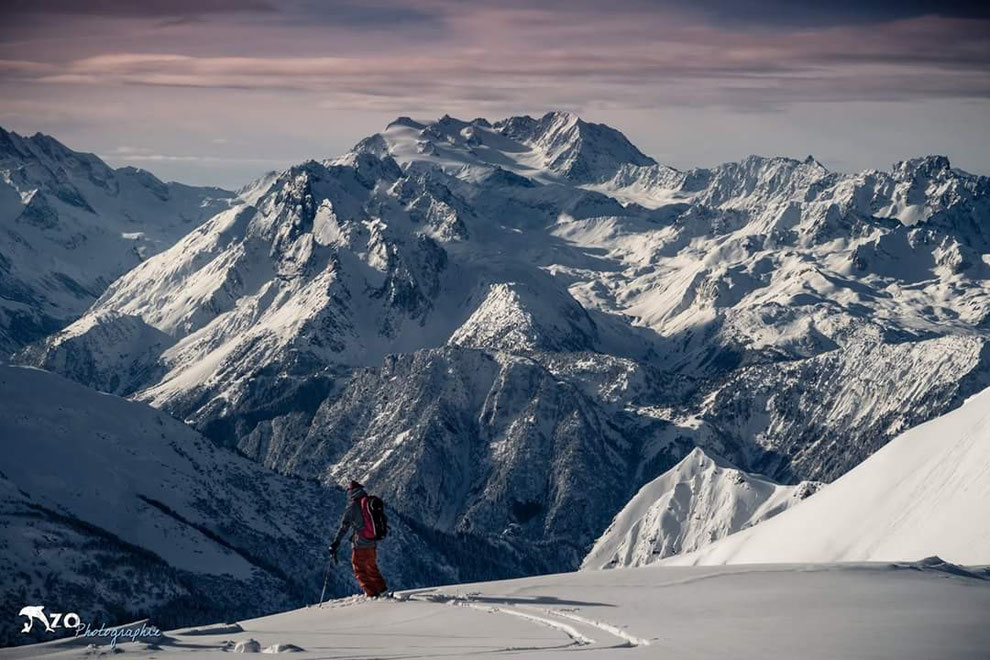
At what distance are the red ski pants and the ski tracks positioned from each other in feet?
5.31

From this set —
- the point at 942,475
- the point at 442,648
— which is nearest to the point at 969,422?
the point at 942,475

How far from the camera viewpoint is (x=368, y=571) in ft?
197

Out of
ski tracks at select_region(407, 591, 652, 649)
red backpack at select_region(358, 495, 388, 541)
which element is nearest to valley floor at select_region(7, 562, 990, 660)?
ski tracks at select_region(407, 591, 652, 649)

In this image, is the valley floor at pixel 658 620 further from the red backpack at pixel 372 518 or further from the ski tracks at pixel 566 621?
the red backpack at pixel 372 518

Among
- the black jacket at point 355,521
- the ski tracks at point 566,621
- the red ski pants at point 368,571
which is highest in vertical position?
the black jacket at point 355,521

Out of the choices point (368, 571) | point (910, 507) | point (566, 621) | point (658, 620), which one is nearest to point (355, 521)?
point (368, 571)

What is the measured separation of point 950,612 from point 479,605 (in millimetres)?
16986

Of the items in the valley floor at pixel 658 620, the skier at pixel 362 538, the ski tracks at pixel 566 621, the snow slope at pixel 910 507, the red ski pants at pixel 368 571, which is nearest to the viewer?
the valley floor at pixel 658 620

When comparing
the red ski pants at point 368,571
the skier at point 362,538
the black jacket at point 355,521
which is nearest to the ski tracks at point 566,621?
the red ski pants at point 368,571

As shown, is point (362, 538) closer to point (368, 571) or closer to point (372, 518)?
point (372, 518)

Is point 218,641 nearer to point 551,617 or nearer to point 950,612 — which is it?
point 551,617

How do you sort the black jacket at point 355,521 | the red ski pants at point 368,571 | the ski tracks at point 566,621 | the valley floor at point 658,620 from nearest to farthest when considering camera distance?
1. the valley floor at point 658,620
2. the ski tracks at point 566,621
3. the black jacket at point 355,521
4. the red ski pants at point 368,571

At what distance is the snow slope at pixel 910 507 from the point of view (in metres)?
84.1

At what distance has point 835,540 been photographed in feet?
335
